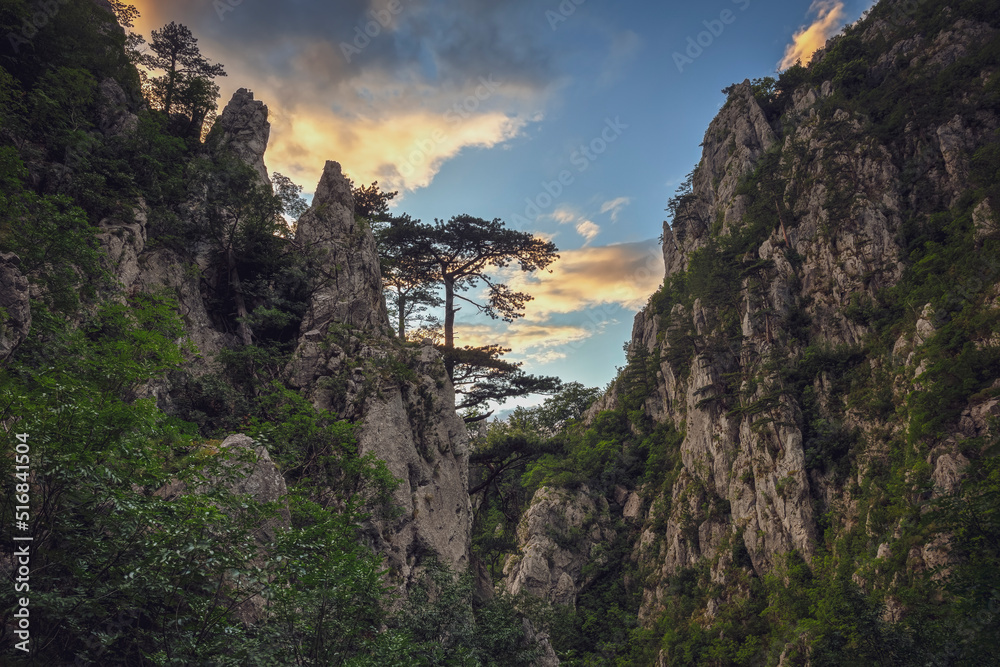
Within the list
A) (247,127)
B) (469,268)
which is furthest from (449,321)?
(247,127)

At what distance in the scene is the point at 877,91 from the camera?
30.8m

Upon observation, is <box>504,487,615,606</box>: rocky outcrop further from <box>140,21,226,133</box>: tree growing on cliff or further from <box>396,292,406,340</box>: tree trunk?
<box>140,21,226,133</box>: tree growing on cliff

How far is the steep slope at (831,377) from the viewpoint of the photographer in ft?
60.0

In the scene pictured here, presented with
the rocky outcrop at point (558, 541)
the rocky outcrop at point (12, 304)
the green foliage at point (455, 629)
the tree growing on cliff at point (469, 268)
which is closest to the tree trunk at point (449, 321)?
the tree growing on cliff at point (469, 268)

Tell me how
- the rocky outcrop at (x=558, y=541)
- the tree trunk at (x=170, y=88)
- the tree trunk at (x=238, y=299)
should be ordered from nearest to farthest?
the tree trunk at (x=238, y=299)
the tree trunk at (x=170, y=88)
the rocky outcrop at (x=558, y=541)

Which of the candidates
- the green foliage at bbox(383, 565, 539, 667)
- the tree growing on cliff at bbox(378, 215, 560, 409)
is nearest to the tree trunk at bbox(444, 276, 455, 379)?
the tree growing on cliff at bbox(378, 215, 560, 409)

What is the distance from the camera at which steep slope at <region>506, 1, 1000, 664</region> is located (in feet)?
60.0

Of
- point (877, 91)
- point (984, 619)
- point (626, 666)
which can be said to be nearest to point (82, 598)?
point (984, 619)

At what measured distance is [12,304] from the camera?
7.50 meters

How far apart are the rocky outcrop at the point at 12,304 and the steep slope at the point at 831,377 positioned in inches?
862

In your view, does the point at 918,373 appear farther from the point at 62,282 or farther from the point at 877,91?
the point at 62,282

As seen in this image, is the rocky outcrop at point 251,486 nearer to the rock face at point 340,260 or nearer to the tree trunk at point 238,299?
the tree trunk at point 238,299

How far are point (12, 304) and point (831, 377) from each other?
104ft

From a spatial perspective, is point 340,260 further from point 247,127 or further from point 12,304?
point 12,304
